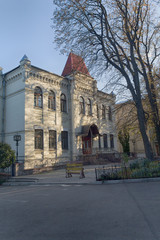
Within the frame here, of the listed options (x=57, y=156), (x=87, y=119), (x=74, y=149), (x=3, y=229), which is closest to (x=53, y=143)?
(x=57, y=156)

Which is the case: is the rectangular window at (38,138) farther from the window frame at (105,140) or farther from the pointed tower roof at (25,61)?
the window frame at (105,140)

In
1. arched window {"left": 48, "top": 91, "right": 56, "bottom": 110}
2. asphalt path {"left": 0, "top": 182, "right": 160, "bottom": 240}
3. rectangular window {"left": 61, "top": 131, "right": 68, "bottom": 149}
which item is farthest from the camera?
rectangular window {"left": 61, "top": 131, "right": 68, "bottom": 149}

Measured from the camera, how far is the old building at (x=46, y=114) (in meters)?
17.6

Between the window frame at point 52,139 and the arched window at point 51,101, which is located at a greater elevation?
the arched window at point 51,101

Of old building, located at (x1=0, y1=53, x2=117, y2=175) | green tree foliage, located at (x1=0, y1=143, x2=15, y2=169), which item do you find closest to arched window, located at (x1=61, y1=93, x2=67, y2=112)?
old building, located at (x1=0, y1=53, x2=117, y2=175)

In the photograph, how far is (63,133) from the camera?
70.3ft

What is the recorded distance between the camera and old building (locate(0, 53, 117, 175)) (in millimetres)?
17612

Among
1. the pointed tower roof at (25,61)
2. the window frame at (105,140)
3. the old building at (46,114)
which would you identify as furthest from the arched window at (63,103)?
the window frame at (105,140)

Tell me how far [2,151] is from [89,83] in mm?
15229

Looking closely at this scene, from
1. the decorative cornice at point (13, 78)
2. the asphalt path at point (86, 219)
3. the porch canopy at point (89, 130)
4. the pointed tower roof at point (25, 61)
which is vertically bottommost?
the asphalt path at point (86, 219)

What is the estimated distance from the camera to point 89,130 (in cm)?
2308

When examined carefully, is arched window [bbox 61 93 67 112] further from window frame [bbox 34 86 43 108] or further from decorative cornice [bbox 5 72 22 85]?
decorative cornice [bbox 5 72 22 85]

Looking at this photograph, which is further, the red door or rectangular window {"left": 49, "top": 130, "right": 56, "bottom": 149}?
the red door

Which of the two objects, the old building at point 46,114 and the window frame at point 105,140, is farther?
the window frame at point 105,140
